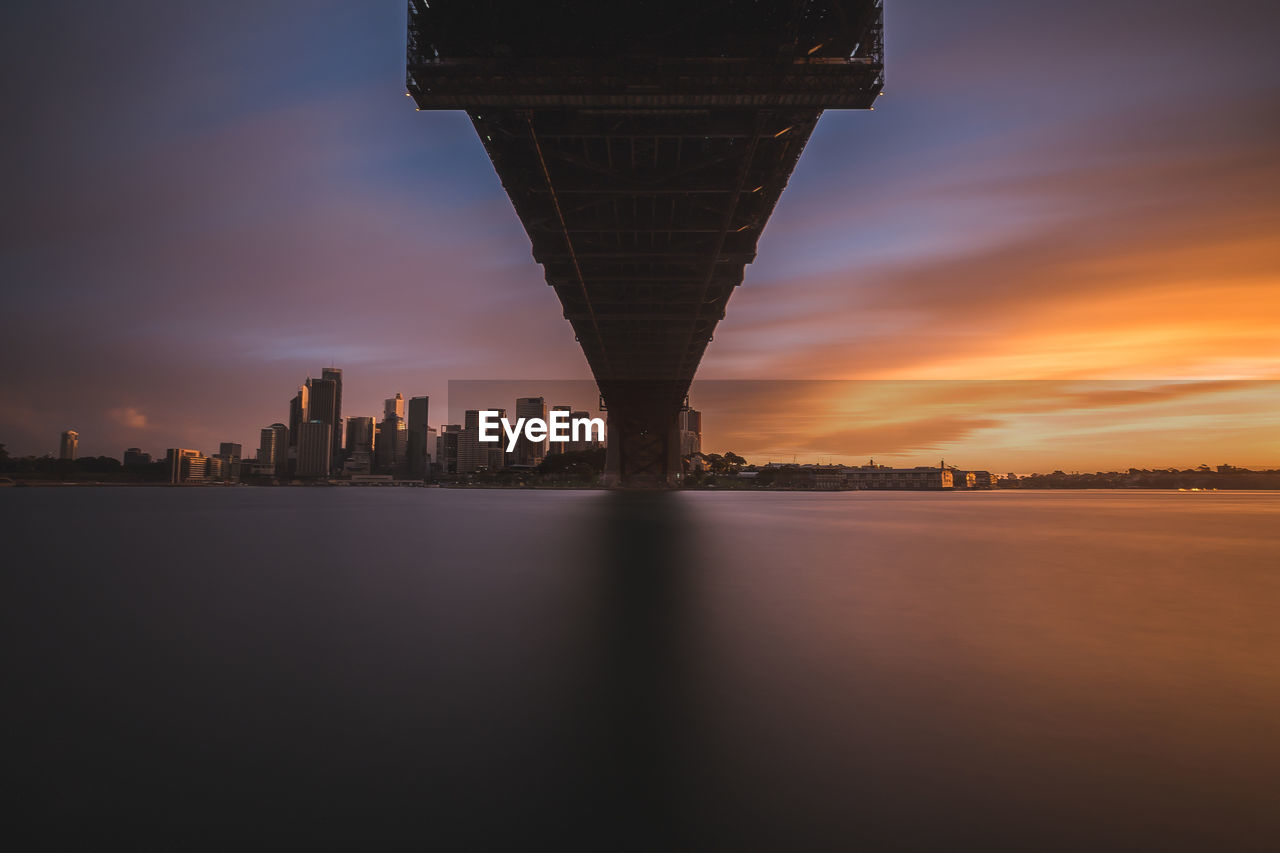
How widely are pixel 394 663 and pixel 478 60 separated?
52.9 feet

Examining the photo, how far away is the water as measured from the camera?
336cm

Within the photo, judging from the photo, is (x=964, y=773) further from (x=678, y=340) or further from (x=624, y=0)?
(x=678, y=340)

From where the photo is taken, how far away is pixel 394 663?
253 inches

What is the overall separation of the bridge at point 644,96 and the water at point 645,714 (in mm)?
13117

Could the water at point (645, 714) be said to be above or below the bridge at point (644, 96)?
below

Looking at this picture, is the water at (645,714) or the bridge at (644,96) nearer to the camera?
the water at (645,714)

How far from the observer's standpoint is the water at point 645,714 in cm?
336

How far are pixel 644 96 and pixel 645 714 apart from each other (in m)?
16.9

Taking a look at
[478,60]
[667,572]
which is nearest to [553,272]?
[478,60]

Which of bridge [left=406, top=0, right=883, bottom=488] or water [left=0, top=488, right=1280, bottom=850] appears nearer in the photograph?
water [left=0, top=488, right=1280, bottom=850]

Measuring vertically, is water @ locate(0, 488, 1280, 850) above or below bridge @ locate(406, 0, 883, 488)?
below

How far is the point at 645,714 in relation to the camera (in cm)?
495

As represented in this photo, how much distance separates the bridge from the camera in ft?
55.4

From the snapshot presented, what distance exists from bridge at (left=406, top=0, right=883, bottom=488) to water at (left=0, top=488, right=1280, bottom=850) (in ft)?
43.0
